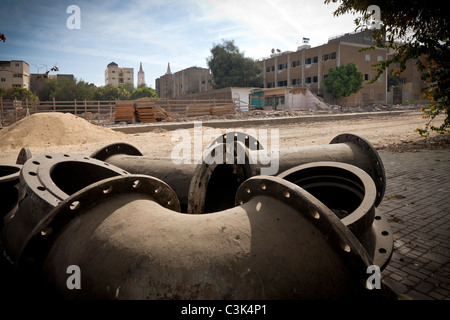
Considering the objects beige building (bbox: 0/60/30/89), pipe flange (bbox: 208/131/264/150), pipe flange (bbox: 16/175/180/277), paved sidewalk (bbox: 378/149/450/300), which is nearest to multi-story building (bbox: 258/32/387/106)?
paved sidewalk (bbox: 378/149/450/300)

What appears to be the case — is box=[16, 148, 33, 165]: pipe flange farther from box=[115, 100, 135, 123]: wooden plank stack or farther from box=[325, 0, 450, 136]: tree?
box=[115, 100, 135, 123]: wooden plank stack

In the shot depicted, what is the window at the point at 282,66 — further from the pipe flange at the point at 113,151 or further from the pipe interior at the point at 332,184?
the pipe interior at the point at 332,184

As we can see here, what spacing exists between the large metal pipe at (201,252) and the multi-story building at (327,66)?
47.2 m

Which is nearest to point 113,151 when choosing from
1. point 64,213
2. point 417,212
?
point 64,213

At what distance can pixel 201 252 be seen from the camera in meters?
1.54

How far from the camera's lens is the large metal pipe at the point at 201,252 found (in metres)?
1.44

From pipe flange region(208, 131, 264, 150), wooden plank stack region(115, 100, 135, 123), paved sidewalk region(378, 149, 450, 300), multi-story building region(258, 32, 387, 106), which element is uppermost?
multi-story building region(258, 32, 387, 106)

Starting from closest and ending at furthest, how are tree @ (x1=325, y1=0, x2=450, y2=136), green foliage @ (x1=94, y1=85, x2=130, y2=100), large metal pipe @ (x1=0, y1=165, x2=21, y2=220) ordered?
large metal pipe @ (x1=0, y1=165, x2=21, y2=220) → tree @ (x1=325, y1=0, x2=450, y2=136) → green foliage @ (x1=94, y1=85, x2=130, y2=100)

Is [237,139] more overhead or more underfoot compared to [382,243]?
more overhead

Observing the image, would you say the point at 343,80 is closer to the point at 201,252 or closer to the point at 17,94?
the point at 201,252

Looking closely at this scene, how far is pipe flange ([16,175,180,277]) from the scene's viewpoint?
1.74 m

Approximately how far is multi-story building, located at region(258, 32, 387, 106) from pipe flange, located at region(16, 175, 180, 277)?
47032mm

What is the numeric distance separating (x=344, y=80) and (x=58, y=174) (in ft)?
147

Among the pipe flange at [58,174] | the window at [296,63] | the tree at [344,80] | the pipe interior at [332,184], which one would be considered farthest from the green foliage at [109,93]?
the pipe interior at [332,184]
